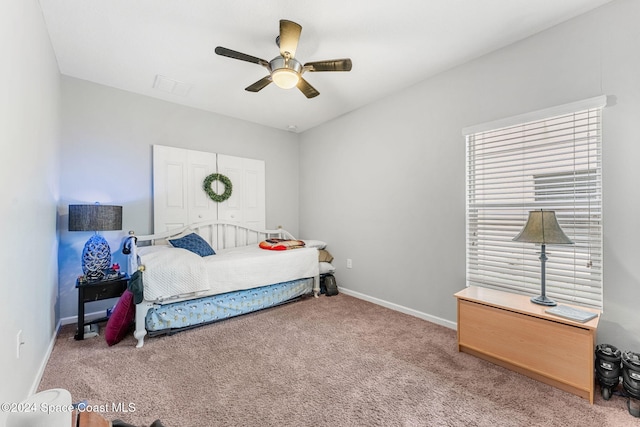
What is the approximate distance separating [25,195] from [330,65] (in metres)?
2.22

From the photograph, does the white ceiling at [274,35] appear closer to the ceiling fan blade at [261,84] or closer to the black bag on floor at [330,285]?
the ceiling fan blade at [261,84]

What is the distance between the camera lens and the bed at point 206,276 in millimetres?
2545

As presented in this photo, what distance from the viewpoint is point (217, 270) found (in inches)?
115

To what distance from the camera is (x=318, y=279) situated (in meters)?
3.92

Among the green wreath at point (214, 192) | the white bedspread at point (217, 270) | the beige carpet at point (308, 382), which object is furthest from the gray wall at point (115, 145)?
the beige carpet at point (308, 382)

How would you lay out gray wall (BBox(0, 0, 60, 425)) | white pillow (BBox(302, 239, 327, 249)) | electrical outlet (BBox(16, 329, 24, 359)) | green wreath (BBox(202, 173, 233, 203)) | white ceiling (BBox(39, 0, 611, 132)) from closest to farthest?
gray wall (BBox(0, 0, 60, 425))
electrical outlet (BBox(16, 329, 24, 359))
white ceiling (BBox(39, 0, 611, 132))
green wreath (BBox(202, 173, 233, 203))
white pillow (BBox(302, 239, 327, 249))

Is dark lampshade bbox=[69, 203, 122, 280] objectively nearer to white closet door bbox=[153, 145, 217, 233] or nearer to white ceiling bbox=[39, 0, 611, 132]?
white closet door bbox=[153, 145, 217, 233]

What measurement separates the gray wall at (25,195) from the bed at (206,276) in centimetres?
65

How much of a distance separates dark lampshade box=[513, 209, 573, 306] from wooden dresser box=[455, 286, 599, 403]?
0.15 m

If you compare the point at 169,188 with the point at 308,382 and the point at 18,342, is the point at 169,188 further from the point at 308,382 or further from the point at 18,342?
the point at 308,382

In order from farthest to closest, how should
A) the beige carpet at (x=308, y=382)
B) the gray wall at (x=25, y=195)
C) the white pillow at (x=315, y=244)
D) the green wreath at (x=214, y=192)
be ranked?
the white pillow at (x=315, y=244) < the green wreath at (x=214, y=192) < the beige carpet at (x=308, y=382) < the gray wall at (x=25, y=195)

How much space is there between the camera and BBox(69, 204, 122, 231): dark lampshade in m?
2.56

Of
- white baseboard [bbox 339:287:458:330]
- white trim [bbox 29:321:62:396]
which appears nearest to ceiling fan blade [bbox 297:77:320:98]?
white baseboard [bbox 339:287:458:330]

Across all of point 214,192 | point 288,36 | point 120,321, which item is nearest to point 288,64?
point 288,36
